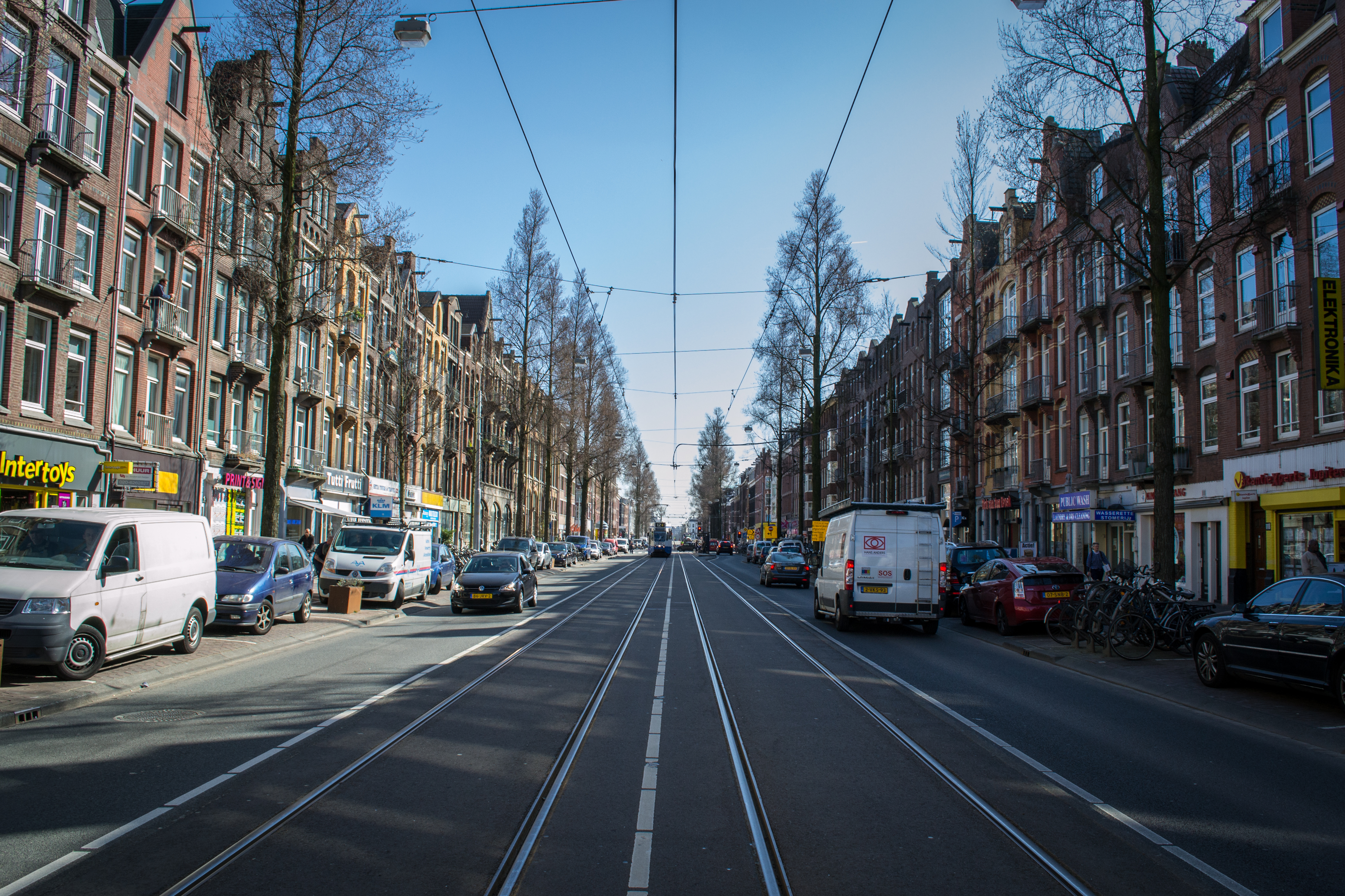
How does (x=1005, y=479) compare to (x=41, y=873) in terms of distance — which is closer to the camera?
(x=41, y=873)

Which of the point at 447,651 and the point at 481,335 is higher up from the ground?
the point at 481,335

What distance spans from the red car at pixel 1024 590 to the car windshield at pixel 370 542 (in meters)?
14.3

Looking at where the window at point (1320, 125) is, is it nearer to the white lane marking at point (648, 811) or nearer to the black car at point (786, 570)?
the black car at point (786, 570)

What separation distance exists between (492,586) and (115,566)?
11.1 meters

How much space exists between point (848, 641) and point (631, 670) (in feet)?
19.0

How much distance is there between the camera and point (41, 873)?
4711 millimetres

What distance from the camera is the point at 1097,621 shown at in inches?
611

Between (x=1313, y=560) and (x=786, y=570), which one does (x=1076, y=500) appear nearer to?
(x=786, y=570)

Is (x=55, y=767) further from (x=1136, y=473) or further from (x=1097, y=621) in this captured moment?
(x=1136, y=473)

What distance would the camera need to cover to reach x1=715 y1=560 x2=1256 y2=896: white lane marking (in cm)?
495

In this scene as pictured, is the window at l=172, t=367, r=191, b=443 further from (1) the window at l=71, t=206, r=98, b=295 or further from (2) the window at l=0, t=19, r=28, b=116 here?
(2) the window at l=0, t=19, r=28, b=116

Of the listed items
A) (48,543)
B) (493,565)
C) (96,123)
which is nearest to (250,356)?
(96,123)

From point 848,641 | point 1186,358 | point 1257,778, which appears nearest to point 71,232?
point 848,641

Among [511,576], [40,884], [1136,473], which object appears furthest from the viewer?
[1136,473]
